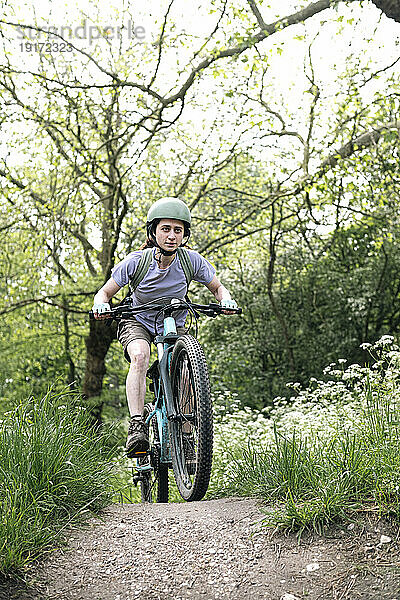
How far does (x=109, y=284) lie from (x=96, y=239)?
7673mm

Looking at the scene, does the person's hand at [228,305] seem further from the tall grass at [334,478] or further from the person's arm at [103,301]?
the tall grass at [334,478]

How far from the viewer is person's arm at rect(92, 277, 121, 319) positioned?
4141 mm

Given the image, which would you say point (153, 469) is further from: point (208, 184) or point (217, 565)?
point (208, 184)

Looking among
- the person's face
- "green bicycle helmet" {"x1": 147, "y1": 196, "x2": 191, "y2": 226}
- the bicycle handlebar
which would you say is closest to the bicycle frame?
the bicycle handlebar

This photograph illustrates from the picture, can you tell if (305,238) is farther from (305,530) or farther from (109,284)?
(305,530)

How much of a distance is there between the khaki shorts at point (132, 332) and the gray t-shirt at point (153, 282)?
0.10ft

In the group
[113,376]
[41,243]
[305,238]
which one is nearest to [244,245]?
[305,238]

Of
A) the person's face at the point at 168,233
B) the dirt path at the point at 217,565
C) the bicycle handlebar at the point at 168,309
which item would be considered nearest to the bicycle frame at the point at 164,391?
the bicycle handlebar at the point at 168,309

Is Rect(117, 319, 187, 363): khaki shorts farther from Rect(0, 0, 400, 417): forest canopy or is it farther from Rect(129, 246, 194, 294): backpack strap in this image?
Rect(0, 0, 400, 417): forest canopy

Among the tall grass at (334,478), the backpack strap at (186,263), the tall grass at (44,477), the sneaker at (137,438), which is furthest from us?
the backpack strap at (186,263)

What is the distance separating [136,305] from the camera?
4.53 meters

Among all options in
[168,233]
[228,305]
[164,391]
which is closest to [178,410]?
[164,391]

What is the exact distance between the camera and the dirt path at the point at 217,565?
8.74 ft

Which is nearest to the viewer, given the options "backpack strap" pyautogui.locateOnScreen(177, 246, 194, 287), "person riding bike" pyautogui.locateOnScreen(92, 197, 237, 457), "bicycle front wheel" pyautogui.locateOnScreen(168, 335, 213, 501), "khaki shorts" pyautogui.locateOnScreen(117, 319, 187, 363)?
"bicycle front wheel" pyautogui.locateOnScreen(168, 335, 213, 501)
